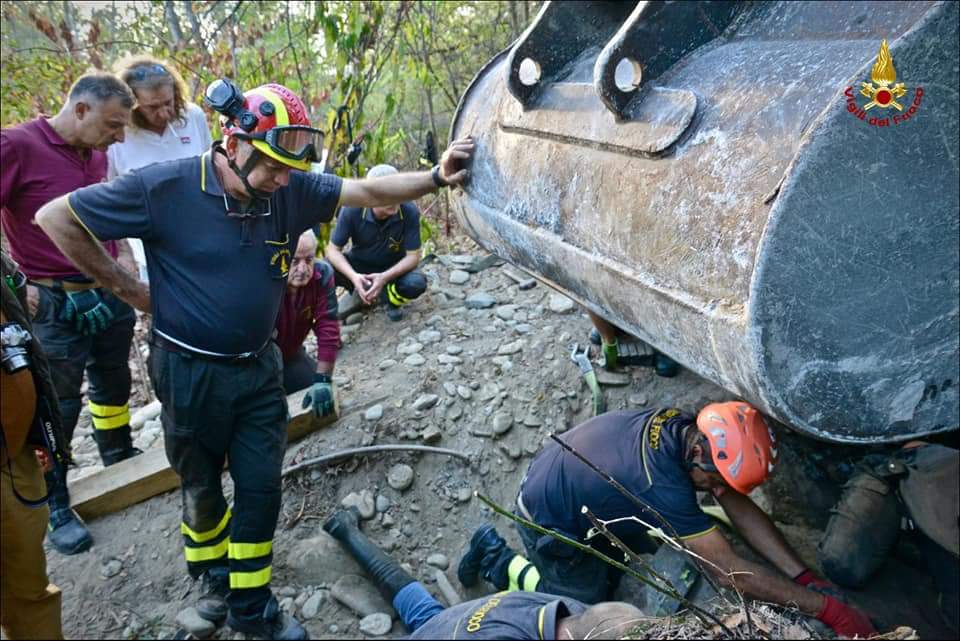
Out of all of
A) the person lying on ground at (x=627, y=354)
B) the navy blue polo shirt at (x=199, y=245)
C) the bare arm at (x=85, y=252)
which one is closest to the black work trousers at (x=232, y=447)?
the navy blue polo shirt at (x=199, y=245)

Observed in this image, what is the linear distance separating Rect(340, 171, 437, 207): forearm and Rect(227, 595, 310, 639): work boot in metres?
1.62

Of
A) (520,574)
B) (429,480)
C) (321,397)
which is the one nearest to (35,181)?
(321,397)

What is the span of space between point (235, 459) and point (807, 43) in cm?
228

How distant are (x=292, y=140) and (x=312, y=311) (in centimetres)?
161

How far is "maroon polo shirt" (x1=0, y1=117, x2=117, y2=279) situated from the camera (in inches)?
118

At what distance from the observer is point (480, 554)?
3.18 metres

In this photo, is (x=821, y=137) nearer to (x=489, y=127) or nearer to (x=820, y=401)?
(x=820, y=401)

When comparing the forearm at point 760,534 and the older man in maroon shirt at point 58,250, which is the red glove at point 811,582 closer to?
the forearm at point 760,534

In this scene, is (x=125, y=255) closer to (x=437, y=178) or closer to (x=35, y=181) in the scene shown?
(x=35, y=181)

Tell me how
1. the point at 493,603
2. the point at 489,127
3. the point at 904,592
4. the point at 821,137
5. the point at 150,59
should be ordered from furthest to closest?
the point at 150,59 → the point at 904,592 → the point at 489,127 → the point at 493,603 → the point at 821,137

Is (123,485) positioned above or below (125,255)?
below

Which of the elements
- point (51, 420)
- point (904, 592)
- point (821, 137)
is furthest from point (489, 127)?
point (904, 592)

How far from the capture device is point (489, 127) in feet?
8.05

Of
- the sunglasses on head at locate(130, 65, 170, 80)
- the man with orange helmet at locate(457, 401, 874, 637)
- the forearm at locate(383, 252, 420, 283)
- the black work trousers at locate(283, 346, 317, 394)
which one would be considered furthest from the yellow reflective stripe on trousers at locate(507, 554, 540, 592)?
the sunglasses on head at locate(130, 65, 170, 80)
